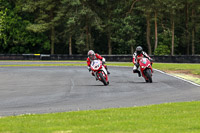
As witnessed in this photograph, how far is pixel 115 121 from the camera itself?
8.06 m

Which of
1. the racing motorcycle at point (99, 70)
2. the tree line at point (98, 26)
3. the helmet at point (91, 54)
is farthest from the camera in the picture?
the tree line at point (98, 26)

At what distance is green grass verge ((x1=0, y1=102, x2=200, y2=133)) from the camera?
7.16 metres

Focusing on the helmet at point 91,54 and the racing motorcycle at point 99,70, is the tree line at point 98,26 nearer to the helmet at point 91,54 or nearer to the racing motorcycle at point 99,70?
the helmet at point 91,54

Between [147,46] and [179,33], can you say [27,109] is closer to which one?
[147,46]

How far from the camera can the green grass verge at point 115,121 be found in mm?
7160

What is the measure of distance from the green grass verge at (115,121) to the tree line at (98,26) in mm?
43131

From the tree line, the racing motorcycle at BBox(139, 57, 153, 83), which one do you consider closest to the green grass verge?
the racing motorcycle at BBox(139, 57, 153, 83)

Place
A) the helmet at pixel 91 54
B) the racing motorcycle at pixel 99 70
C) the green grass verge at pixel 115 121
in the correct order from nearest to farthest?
1. the green grass verge at pixel 115 121
2. the racing motorcycle at pixel 99 70
3. the helmet at pixel 91 54

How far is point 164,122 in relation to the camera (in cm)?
776

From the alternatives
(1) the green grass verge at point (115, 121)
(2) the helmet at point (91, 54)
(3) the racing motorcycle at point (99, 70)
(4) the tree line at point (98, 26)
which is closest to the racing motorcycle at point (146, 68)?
(3) the racing motorcycle at point (99, 70)

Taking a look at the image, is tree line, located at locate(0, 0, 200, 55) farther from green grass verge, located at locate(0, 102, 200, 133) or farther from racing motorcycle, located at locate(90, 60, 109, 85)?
green grass verge, located at locate(0, 102, 200, 133)

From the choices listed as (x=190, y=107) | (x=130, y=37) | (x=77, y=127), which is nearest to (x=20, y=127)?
(x=77, y=127)

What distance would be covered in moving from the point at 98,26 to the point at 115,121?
47.0 metres

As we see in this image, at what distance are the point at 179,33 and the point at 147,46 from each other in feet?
20.4
